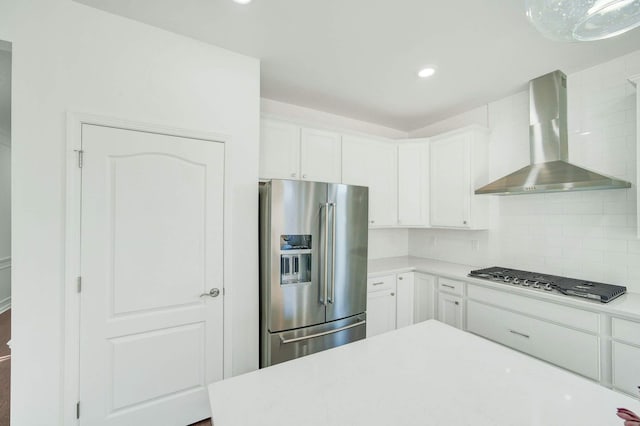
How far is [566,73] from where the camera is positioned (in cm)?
236

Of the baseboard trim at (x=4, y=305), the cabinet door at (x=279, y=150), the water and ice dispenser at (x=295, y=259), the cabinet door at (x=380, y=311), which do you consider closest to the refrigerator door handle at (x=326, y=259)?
the water and ice dispenser at (x=295, y=259)

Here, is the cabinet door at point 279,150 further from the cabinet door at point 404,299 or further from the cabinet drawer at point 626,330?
the cabinet drawer at point 626,330

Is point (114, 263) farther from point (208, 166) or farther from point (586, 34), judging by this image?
point (586, 34)

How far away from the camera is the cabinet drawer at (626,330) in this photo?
1666 millimetres

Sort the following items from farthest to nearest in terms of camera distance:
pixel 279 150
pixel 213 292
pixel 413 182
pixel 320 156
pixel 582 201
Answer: pixel 413 182, pixel 320 156, pixel 279 150, pixel 582 201, pixel 213 292

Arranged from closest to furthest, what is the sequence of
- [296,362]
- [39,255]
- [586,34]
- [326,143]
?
[586,34], [296,362], [39,255], [326,143]

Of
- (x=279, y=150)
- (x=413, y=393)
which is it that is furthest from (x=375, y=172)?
(x=413, y=393)

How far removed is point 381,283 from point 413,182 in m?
1.30

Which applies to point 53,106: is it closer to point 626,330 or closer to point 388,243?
point 388,243

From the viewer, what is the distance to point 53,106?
60.2 inches

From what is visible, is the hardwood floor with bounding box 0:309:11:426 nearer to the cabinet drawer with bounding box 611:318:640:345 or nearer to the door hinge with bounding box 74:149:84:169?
the door hinge with bounding box 74:149:84:169

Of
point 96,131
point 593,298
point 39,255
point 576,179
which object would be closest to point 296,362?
point 39,255

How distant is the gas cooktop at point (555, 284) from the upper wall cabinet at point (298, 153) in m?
1.74

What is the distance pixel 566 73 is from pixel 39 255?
400cm
